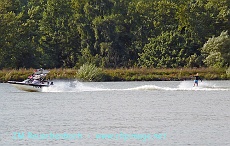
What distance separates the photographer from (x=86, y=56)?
96562 mm

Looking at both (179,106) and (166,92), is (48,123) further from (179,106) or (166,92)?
(166,92)

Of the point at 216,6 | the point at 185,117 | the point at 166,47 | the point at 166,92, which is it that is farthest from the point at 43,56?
the point at 185,117

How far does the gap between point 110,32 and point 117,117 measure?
59.0 metres

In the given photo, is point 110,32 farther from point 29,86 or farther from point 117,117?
point 117,117

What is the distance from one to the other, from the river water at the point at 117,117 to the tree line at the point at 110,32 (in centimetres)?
3370

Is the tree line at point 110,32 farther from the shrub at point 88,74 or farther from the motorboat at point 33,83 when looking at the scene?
the motorboat at point 33,83

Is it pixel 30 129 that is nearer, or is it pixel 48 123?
pixel 30 129

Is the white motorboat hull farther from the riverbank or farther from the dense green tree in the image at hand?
the dense green tree

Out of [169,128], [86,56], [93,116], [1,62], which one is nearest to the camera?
[169,128]

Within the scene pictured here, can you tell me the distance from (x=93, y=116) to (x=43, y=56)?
57317mm

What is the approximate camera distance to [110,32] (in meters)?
96.6

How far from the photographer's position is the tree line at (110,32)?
92.6 m

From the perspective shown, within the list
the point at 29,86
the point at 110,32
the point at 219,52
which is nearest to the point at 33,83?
the point at 29,86

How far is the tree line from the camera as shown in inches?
3644
